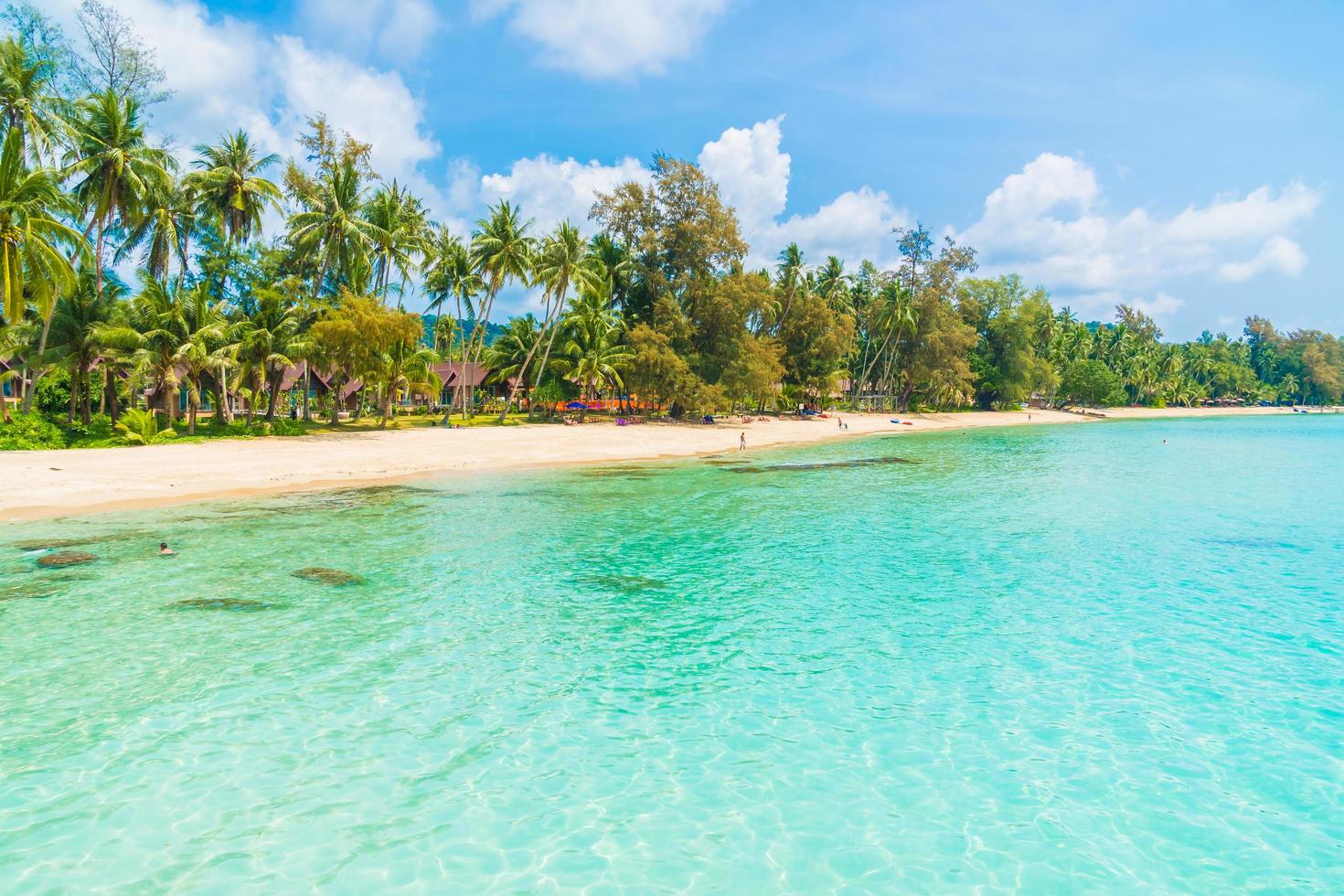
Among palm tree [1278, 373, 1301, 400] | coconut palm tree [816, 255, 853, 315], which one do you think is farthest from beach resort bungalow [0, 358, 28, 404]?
palm tree [1278, 373, 1301, 400]

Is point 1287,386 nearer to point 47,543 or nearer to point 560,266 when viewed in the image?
point 560,266

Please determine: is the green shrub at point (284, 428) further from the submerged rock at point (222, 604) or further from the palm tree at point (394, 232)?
the submerged rock at point (222, 604)

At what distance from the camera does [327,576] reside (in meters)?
13.0

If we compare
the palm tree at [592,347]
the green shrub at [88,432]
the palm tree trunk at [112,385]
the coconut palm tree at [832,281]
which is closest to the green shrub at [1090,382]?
the coconut palm tree at [832,281]

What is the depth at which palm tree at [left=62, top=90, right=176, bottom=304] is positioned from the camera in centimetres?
2919

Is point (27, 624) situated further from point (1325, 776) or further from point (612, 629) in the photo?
point (1325, 776)

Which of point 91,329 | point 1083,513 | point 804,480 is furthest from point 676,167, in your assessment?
point 1083,513

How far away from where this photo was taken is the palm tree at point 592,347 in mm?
50188

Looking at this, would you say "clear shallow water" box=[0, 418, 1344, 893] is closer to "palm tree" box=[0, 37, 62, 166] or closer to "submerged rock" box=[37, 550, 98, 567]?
"submerged rock" box=[37, 550, 98, 567]

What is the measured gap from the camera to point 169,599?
37.7 feet

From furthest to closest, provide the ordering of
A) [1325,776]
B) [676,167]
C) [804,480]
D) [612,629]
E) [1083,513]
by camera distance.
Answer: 1. [676,167]
2. [804,480]
3. [1083,513]
4. [612,629]
5. [1325,776]

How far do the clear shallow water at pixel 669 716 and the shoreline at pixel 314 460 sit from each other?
13.5ft

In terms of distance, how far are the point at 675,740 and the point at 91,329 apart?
33007 millimetres

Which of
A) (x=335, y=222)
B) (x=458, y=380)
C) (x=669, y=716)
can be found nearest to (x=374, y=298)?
(x=335, y=222)
